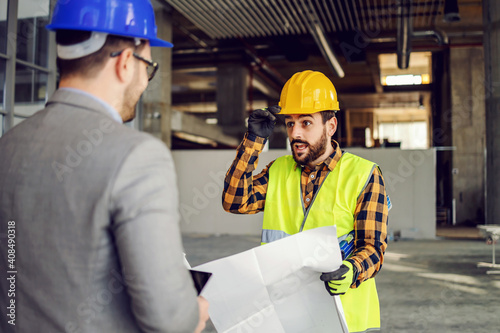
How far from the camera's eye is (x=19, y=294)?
34.0 inches

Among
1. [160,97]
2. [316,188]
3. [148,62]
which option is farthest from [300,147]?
[160,97]

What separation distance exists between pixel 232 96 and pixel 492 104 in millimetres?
8091

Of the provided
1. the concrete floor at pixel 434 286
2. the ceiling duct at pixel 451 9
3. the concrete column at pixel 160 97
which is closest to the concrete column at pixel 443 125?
the concrete floor at pixel 434 286

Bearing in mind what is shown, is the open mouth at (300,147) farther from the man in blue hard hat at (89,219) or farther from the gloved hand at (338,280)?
the man in blue hard hat at (89,219)

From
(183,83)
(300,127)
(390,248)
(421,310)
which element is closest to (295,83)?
(300,127)

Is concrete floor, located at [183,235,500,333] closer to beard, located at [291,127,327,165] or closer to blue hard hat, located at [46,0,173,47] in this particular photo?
beard, located at [291,127,327,165]

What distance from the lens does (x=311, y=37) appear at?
38.8 feet

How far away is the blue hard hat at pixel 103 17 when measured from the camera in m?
0.90

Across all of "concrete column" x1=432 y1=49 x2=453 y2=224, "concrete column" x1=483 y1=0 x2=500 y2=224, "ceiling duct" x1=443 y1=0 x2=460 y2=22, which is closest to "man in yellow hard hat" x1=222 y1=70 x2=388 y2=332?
"ceiling duct" x1=443 y1=0 x2=460 y2=22

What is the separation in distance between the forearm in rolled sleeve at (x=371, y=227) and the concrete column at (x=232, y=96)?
13297 millimetres

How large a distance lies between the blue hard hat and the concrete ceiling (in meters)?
8.32

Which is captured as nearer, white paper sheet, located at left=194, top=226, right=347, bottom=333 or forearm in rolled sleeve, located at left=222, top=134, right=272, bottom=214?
white paper sheet, located at left=194, top=226, right=347, bottom=333

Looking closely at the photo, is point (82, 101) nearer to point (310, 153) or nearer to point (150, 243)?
point (150, 243)

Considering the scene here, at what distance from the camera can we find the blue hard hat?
2.97ft
